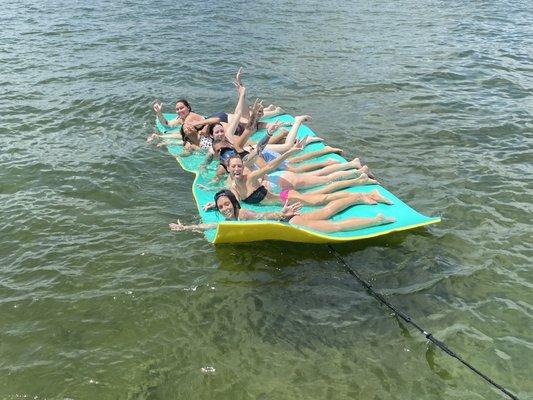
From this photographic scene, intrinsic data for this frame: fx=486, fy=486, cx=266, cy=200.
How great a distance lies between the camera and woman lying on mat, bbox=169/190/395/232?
662 cm

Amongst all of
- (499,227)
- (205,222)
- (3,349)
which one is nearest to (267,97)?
(205,222)

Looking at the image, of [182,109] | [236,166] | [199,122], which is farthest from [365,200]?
[182,109]

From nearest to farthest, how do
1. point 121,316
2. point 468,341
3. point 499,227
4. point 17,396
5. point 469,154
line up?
point 17,396 → point 468,341 → point 121,316 → point 499,227 → point 469,154

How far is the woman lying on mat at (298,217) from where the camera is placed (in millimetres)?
6625

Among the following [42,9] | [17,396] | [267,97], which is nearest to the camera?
[17,396]

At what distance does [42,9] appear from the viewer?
71.0ft

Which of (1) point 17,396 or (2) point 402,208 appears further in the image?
(2) point 402,208

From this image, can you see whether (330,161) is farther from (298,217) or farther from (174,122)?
(174,122)

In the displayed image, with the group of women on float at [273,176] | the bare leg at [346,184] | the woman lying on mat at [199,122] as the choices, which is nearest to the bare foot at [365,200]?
the group of women on float at [273,176]

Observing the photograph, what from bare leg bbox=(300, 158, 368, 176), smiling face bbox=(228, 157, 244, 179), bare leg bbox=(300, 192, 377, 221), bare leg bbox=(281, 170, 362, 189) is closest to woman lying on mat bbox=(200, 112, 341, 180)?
bare leg bbox=(300, 158, 368, 176)

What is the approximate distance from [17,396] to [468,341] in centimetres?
488

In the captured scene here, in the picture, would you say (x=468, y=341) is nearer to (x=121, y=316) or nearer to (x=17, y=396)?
(x=121, y=316)

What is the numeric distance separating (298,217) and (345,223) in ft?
2.23

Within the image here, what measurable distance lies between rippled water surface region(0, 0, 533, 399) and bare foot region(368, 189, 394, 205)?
27.5 inches
